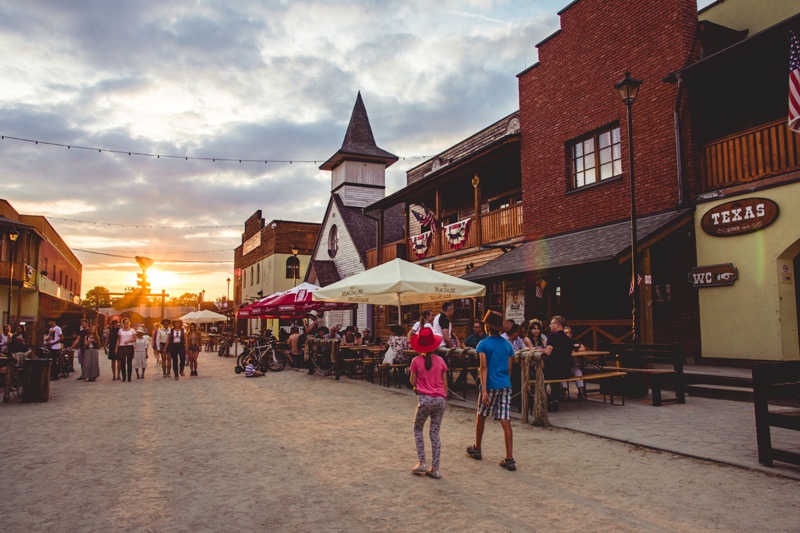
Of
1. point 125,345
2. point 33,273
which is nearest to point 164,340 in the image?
point 125,345

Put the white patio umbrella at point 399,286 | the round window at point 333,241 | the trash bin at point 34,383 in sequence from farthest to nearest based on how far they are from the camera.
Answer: the round window at point 333,241 < the white patio umbrella at point 399,286 < the trash bin at point 34,383

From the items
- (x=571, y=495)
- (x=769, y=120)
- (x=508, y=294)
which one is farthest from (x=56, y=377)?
(x=769, y=120)

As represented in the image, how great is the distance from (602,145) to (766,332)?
6132mm

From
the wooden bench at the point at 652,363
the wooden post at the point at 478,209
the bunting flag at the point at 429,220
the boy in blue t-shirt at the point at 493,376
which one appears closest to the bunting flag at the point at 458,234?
the wooden post at the point at 478,209

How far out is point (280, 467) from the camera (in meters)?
5.88

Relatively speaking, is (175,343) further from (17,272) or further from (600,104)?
(17,272)

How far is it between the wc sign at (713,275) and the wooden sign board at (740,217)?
675mm

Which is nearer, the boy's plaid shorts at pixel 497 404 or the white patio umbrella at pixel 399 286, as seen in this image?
the boy's plaid shorts at pixel 497 404

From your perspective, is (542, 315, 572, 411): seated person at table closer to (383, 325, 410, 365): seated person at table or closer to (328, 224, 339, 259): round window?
(383, 325, 410, 365): seated person at table

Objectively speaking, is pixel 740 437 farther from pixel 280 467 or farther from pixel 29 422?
pixel 29 422

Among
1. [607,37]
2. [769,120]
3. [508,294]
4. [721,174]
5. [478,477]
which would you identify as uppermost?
[607,37]

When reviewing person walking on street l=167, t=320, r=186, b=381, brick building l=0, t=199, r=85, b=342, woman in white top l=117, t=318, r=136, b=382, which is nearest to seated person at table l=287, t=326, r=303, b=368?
person walking on street l=167, t=320, r=186, b=381

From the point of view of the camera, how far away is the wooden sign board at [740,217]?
10.7m

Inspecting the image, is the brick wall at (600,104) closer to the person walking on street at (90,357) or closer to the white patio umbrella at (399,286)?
the white patio umbrella at (399,286)
